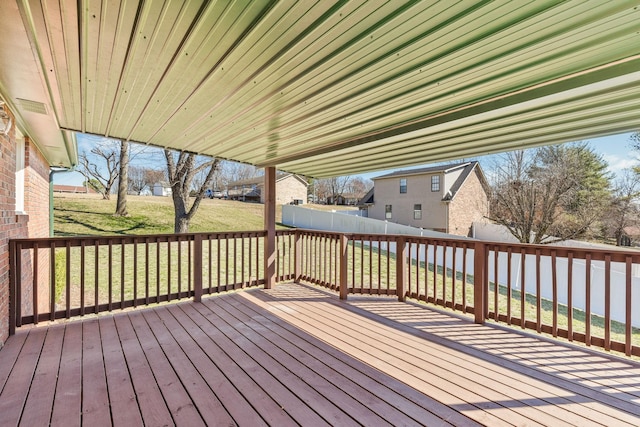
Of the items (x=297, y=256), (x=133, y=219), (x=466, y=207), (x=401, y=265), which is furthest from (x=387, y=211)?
(x=401, y=265)

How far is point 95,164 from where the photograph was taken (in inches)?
848

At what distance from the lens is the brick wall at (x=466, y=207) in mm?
17641

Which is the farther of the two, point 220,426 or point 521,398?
point 521,398

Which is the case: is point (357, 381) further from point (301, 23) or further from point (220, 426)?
point (301, 23)

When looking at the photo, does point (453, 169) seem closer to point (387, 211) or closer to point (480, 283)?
point (387, 211)

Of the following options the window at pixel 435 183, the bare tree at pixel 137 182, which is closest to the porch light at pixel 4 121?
the window at pixel 435 183

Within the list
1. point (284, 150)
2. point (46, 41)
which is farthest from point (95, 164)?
point (46, 41)

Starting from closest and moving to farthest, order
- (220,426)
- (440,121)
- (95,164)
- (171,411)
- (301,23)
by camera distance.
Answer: (301,23) → (220,426) → (171,411) → (440,121) → (95,164)

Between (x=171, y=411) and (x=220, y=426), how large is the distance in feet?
1.35

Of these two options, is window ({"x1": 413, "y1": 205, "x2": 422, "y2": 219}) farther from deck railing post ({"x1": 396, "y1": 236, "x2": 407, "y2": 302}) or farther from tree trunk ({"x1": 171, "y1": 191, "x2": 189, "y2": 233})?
deck railing post ({"x1": 396, "y1": 236, "x2": 407, "y2": 302})

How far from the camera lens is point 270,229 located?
18.5 ft

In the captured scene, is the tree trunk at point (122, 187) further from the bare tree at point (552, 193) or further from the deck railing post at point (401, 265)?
the bare tree at point (552, 193)

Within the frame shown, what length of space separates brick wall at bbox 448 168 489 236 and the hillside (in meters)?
11.5

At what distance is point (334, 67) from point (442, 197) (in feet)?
55.8
